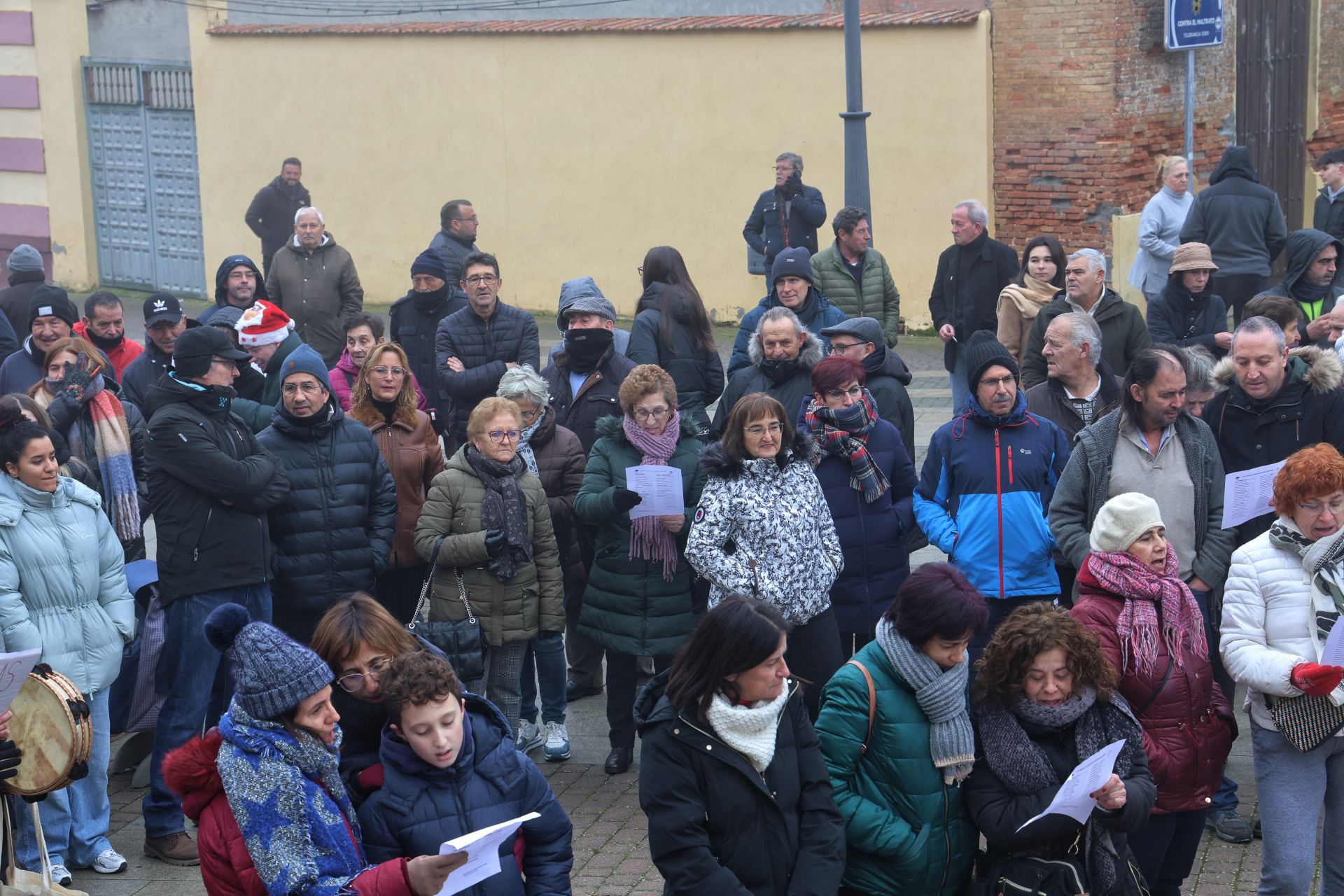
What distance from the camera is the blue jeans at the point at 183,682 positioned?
630 cm

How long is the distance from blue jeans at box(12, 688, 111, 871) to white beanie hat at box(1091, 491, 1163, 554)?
3.81 m

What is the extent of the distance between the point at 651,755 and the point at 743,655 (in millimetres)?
374

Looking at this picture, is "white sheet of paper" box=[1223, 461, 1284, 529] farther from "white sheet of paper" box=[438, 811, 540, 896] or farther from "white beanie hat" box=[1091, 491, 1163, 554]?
"white sheet of paper" box=[438, 811, 540, 896]

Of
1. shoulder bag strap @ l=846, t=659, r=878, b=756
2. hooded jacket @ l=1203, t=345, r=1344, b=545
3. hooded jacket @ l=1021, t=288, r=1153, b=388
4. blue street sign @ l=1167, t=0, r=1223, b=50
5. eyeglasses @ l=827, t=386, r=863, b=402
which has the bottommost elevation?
shoulder bag strap @ l=846, t=659, r=878, b=756

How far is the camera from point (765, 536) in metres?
6.35

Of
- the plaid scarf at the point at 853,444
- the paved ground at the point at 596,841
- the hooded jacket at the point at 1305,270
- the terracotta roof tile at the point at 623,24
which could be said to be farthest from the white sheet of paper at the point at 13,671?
the terracotta roof tile at the point at 623,24

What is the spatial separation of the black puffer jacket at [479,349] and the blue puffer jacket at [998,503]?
324 centimetres

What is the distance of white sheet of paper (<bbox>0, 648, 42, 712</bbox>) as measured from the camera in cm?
478

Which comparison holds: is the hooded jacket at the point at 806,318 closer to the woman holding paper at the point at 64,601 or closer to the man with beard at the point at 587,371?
the man with beard at the point at 587,371

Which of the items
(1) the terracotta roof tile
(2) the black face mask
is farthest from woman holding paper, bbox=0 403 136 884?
(1) the terracotta roof tile

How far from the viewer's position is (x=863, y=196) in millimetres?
13383

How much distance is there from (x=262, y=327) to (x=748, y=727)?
516cm

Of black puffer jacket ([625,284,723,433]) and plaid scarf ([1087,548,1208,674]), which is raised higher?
black puffer jacket ([625,284,723,433])

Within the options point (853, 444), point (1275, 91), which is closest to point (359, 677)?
point (853, 444)
